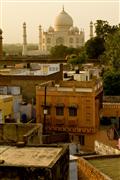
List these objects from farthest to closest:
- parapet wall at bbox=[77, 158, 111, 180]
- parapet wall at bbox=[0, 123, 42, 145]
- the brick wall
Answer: the brick wall
parapet wall at bbox=[0, 123, 42, 145]
parapet wall at bbox=[77, 158, 111, 180]

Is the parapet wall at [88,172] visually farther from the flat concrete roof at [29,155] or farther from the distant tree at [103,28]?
the distant tree at [103,28]

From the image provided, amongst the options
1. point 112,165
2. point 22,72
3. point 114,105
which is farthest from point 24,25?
point 112,165

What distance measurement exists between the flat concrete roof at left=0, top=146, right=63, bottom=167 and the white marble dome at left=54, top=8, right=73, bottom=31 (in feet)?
207

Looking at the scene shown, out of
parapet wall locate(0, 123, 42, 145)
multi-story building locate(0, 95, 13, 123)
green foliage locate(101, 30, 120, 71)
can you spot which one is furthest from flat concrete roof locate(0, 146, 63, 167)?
green foliage locate(101, 30, 120, 71)

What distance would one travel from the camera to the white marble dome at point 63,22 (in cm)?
7062

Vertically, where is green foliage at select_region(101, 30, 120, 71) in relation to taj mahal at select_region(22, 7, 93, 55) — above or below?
below

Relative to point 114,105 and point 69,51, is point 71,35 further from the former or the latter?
point 114,105

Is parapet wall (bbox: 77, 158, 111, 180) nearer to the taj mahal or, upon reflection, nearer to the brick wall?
the brick wall

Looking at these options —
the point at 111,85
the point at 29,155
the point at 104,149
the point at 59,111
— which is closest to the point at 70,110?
the point at 59,111

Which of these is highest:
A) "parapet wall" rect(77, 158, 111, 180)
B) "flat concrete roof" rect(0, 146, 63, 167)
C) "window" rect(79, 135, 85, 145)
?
"flat concrete roof" rect(0, 146, 63, 167)

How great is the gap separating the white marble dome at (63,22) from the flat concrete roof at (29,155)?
63113 millimetres

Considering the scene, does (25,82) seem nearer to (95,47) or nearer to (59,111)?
(59,111)

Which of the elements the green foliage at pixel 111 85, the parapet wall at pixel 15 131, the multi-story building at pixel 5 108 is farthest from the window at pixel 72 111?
the parapet wall at pixel 15 131

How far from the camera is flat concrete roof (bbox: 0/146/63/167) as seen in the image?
7.28m
